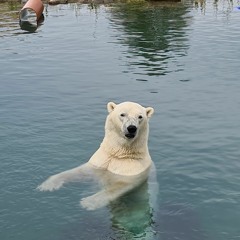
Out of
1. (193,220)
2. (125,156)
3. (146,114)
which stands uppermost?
(146,114)

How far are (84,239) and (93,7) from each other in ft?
119

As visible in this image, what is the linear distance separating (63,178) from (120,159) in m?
1.38

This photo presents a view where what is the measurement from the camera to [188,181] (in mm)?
12766

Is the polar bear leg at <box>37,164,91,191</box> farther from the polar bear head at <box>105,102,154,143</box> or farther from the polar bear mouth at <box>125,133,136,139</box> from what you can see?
the polar bear mouth at <box>125,133,136,139</box>

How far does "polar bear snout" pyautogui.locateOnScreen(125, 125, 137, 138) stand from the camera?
1130cm

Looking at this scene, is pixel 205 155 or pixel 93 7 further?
pixel 93 7

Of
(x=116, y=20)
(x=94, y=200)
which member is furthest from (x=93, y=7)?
(x=94, y=200)

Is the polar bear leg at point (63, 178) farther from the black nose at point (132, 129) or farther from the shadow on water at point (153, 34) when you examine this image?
the shadow on water at point (153, 34)

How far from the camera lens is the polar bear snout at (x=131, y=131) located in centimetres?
1130

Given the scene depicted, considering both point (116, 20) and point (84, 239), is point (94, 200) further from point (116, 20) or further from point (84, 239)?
point (116, 20)

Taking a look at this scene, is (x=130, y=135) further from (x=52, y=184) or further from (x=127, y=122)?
(x=52, y=184)

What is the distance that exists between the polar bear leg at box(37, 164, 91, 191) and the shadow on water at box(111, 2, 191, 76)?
1168 centimetres

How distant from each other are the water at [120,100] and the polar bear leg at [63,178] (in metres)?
0.16

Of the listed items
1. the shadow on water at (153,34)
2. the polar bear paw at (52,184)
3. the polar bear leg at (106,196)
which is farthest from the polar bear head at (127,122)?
the shadow on water at (153,34)
